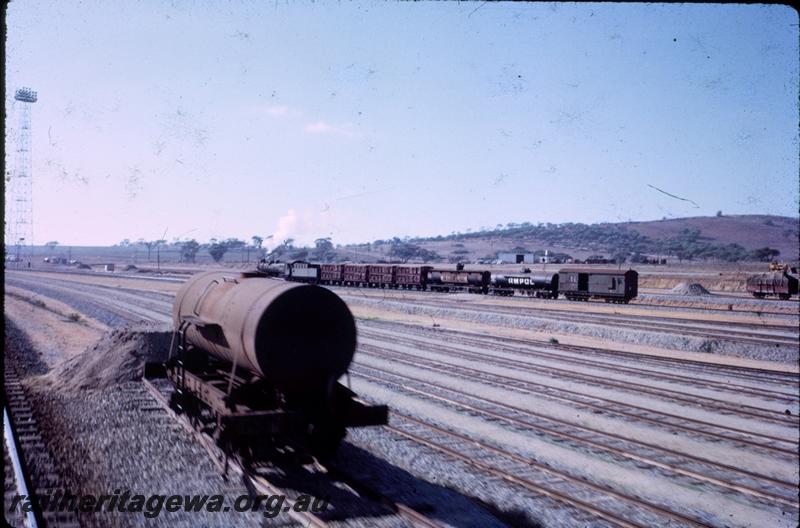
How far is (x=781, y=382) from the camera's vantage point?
722 inches

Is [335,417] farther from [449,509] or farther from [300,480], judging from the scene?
[449,509]

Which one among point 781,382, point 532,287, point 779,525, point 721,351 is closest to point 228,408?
point 779,525

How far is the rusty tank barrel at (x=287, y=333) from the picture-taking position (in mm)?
8734

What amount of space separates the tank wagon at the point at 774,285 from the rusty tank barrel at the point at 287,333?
51.4 meters

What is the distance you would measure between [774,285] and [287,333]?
5259 centimetres

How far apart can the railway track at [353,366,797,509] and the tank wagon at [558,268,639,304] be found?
32909mm

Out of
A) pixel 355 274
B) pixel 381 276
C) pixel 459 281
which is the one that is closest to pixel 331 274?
pixel 355 274

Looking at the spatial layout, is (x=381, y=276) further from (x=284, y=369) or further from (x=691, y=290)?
(x=284, y=369)

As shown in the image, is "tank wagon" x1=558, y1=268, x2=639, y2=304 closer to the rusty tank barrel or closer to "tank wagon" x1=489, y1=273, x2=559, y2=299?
"tank wagon" x1=489, y1=273, x2=559, y2=299

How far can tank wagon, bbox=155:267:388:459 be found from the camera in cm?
869

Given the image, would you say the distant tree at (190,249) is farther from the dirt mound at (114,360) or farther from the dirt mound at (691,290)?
the dirt mound at (114,360)

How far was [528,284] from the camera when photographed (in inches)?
2035

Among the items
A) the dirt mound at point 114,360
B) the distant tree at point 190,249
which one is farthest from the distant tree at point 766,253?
the distant tree at point 190,249

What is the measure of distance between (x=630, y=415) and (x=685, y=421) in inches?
48.4
